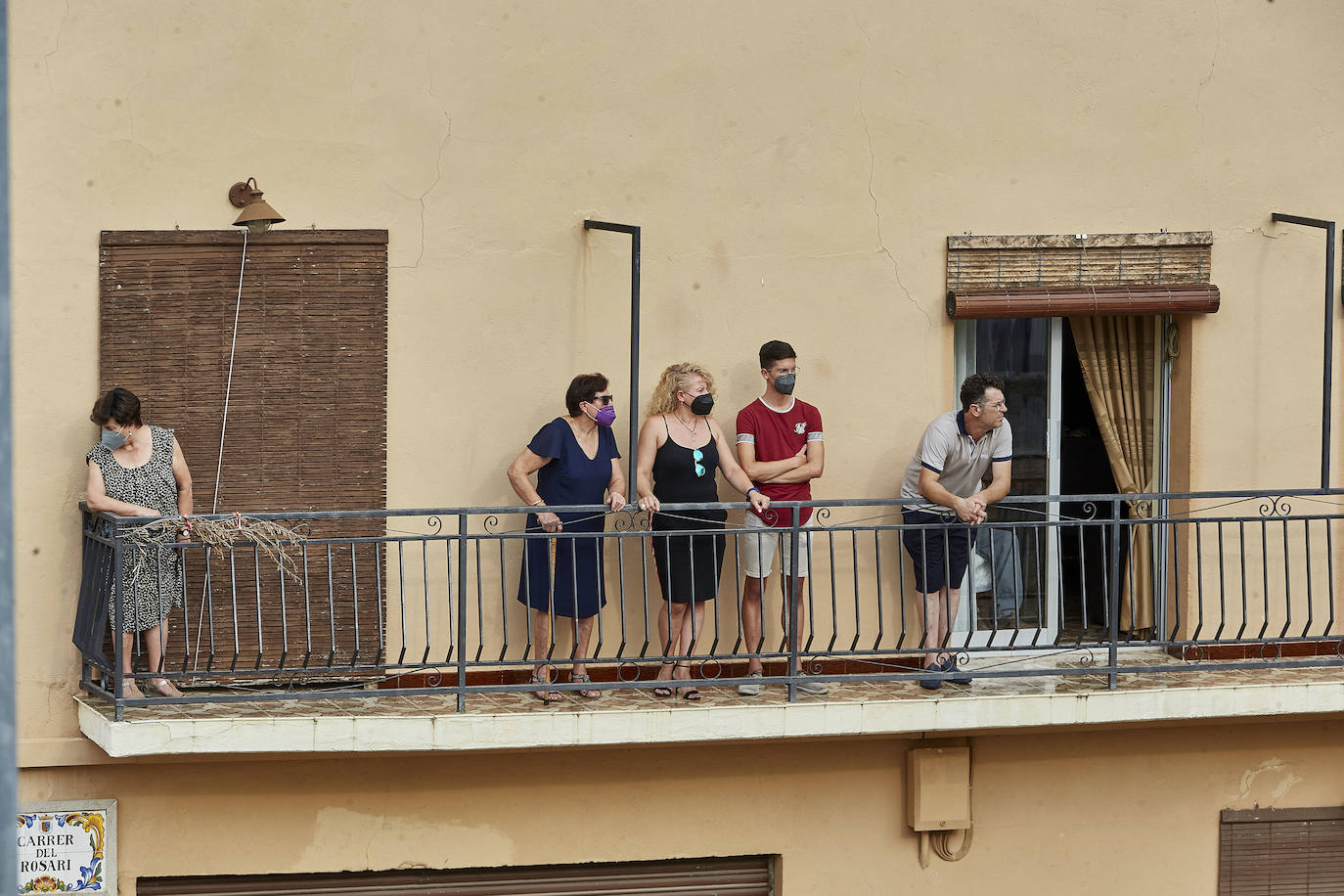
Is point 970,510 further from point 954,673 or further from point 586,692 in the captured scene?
point 586,692

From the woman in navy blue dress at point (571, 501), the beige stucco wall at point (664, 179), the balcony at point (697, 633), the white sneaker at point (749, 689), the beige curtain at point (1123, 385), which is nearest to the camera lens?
the balcony at point (697, 633)

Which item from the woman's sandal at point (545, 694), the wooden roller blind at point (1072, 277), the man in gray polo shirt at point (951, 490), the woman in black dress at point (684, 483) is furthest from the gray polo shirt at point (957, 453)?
the woman's sandal at point (545, 694)

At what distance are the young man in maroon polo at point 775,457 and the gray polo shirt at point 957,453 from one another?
0.55 metres

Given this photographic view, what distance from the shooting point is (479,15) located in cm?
828

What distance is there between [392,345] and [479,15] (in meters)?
1.74

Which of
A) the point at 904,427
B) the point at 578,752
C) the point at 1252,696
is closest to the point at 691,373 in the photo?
the point at 904,427

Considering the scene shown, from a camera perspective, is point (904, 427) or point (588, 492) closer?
point (588, 492)

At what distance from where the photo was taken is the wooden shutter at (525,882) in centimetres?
837

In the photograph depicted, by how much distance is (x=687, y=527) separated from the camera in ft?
27.0

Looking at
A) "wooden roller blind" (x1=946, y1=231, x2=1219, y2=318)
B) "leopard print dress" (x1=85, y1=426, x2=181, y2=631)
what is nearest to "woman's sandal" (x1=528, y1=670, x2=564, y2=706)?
"leopard print dress" (x1=85, y1=426, x2=181, y2=631)

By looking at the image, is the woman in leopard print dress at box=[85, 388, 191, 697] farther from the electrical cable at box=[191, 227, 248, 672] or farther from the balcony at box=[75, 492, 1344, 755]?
the electrical cable at box=[191, 227, 248, 672]

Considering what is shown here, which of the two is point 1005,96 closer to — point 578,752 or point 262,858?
point 578,752

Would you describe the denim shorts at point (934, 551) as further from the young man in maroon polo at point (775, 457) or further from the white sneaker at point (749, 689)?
the white sneaker at point (749, 689)

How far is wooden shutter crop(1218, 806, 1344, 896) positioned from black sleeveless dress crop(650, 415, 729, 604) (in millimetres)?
3310
